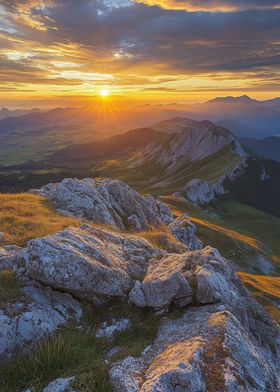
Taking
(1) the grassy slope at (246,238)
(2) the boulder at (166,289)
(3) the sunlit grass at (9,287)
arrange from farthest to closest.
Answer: (1) the grassy slope at (246,238)
(2) the boulder at (166,289)
(3) the sunlit grass at (9,287)

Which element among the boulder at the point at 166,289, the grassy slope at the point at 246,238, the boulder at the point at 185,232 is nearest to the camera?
the boulder at the point at 166,289

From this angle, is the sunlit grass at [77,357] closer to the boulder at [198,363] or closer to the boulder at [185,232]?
the boulder at [198,363]

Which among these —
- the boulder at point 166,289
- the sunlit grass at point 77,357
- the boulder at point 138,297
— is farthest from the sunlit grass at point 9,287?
the boulder at point 166,289

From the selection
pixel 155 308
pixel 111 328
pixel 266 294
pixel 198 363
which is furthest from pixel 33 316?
pixel 266 294

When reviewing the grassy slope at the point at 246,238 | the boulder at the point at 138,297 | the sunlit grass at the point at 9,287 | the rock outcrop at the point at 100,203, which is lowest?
the grassy slope at the point at 246,238

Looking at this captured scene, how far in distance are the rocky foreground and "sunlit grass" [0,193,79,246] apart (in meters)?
1.95

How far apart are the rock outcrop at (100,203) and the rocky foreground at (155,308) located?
28.3ft

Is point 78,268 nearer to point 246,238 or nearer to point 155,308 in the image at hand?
point 155,308

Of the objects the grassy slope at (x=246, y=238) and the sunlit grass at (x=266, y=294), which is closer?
the sunlit grass at (x=266, y=294)

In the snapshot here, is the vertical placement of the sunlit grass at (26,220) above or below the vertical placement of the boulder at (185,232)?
above

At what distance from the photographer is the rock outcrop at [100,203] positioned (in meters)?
29.7

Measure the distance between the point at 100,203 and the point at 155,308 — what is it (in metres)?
18.5

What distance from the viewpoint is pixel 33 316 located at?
12.2m

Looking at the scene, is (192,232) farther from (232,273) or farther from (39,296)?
(39,296)
